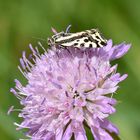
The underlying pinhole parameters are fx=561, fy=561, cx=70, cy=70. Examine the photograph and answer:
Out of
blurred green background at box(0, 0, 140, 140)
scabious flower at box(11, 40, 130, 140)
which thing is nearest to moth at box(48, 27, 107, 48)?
scabious flower at box(11, 40, 130, 140)

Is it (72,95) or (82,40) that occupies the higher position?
(82,40)

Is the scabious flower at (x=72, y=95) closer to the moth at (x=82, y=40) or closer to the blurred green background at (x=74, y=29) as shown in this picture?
the moth at (x=82, y=40)

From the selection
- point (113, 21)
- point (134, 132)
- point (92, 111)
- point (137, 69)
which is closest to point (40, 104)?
point (92, 111)

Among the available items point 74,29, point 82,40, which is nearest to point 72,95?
point 82,40

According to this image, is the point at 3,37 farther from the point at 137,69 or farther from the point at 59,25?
the point at 137,69

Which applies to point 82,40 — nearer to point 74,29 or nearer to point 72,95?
point 72,95

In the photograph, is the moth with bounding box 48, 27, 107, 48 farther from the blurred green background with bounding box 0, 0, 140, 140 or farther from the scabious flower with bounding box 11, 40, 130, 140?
the blurred green background with bounding box 0, 0, 140, 140

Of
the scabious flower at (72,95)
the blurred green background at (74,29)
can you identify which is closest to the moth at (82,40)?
the scabious flower at (72,95)
